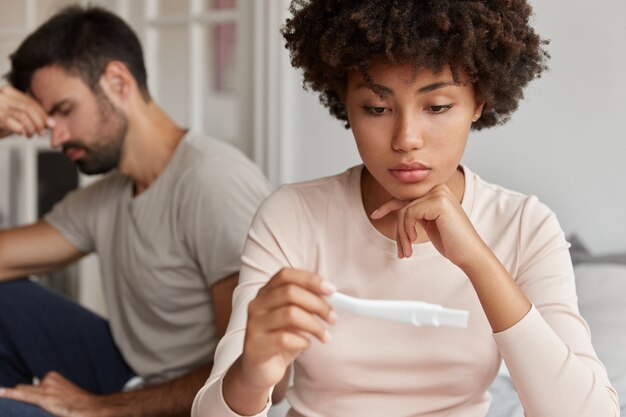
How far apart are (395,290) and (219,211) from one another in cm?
55

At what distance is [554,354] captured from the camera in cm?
110

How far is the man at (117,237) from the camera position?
1.75 metres

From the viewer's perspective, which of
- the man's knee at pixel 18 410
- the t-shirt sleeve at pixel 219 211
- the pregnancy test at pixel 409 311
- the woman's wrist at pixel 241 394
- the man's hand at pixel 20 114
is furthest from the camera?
the man's hand at pixel 20 114

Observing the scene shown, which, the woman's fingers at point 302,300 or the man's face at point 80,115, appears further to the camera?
the man's face at point 80,115

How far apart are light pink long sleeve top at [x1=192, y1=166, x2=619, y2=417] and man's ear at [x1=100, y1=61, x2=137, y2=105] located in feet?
2.55

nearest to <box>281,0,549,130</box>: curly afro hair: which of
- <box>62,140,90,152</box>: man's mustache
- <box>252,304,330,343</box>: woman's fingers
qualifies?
<box>252,304,330,343</box>: woman's fingers

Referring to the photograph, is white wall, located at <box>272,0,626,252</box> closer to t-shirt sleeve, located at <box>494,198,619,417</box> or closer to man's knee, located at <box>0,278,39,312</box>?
t-shirt sleeve, located at <box>494,198,619,417</box>

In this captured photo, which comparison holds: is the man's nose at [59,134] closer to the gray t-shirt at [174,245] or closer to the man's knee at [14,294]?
the gray t-shirt at [174,245]

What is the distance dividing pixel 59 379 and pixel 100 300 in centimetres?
140

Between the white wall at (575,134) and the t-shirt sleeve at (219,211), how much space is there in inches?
26.0

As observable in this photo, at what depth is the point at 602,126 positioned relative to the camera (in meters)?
2.06

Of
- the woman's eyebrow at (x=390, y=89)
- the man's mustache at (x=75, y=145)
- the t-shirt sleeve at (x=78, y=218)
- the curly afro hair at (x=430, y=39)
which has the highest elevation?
the curly afro hair at (x=430, y=39)

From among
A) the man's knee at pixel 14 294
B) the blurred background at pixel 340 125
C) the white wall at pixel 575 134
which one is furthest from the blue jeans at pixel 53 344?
the white wall at pixel 575 134

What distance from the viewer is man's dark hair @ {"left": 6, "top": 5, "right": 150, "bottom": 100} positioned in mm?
1975
